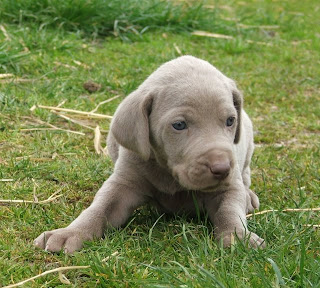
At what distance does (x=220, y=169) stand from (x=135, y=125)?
725 mm

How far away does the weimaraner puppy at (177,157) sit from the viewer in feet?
13.3

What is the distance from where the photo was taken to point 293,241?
405 centimetres

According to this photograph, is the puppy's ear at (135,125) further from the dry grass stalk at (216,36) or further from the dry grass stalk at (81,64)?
the dry grass stalk at (216,36)

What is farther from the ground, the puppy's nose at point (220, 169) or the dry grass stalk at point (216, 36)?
the puppy's nose at point (220, 169)

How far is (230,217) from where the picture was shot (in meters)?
4.28

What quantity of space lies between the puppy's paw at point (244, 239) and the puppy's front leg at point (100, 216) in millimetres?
728

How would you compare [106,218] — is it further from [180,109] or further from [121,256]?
[180,109]

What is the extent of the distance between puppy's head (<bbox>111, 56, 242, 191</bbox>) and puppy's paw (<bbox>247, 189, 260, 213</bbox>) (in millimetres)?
539

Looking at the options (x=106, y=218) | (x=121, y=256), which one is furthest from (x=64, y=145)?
(x=121, y=256)

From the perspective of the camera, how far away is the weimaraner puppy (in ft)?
13.3

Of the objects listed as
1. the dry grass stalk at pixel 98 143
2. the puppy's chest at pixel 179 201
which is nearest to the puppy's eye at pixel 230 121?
the puppy's chest at pixel 179 201

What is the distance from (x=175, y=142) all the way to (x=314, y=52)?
19.2ft

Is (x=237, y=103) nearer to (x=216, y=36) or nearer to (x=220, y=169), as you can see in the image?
(x=220, y=169)

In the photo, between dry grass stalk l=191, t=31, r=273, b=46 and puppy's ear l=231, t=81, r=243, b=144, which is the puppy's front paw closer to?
puppy's ear l=231, t=81, r=243, b=144
